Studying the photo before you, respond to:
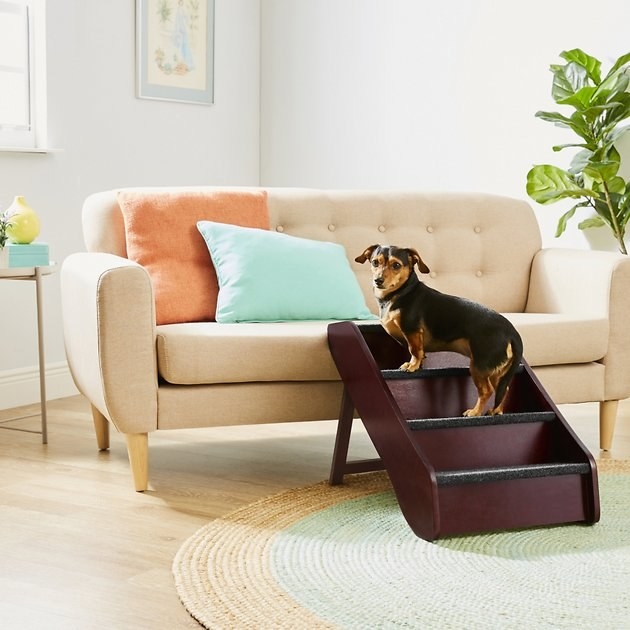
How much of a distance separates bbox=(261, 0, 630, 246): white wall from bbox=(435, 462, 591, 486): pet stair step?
2.49 metres

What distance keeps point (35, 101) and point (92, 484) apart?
1948 millimetres

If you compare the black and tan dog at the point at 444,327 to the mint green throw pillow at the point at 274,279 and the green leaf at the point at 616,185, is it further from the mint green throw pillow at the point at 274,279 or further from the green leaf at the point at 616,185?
the green leaf at the point at 616,185

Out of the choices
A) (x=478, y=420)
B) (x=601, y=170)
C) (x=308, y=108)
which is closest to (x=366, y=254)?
(x=478, y=420)

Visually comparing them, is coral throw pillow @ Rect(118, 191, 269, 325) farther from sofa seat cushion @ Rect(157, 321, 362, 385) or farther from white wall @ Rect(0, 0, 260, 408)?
white wall @ Rect(0, 0, 260, 408)

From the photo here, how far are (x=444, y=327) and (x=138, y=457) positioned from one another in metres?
0.89

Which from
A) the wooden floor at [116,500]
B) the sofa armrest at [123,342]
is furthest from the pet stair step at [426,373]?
the sofa armrest at [123,342]

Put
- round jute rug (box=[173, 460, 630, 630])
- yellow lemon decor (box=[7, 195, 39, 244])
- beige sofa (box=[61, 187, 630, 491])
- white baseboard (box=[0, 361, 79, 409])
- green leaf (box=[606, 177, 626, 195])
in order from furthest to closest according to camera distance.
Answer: green leaf (box=[606, 177, 626, 195])
white baseboard (box=[0, 361, 79, 409])
yellow lemon decor (box=[7, 195, 39, 244])
beige sofa (box=[61, 187, 630, 491])
round jute rug (box=[173, 460, 630, 630])

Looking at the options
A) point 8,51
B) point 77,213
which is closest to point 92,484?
point 77,213

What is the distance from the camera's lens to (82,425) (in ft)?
12.2

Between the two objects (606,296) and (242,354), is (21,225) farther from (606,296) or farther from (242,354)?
(606,296)

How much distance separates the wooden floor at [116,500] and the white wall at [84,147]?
1.04ft

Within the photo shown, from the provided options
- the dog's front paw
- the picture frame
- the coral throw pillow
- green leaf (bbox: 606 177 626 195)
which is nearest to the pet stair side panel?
the dog's front paw

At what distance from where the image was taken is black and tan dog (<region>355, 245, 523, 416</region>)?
103 inches

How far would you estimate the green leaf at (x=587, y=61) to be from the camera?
4.33m
